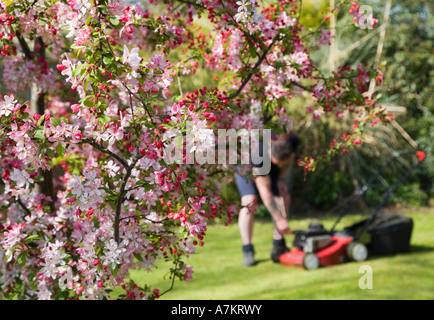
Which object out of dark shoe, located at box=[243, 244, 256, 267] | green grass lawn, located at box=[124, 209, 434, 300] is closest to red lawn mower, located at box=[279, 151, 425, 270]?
green grass lawn, located at box=[124, 209, 434, 300]

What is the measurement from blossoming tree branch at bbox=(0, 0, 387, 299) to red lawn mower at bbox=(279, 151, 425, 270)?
224cm

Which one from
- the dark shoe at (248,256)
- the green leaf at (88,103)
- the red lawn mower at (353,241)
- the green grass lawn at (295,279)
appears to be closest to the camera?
the green leaf at (88,103)

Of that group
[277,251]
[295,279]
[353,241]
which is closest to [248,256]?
[277,251]

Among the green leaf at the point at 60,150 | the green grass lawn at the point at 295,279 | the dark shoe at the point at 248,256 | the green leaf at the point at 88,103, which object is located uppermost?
the green leaf at the point at 88,103

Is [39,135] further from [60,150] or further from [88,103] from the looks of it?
[88,103]

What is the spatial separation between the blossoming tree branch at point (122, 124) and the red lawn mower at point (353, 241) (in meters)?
2.24

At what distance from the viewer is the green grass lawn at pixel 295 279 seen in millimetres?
4277

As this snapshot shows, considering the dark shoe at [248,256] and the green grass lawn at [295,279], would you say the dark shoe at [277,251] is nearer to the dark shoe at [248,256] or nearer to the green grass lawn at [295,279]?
the green grass lawn at [295,279]

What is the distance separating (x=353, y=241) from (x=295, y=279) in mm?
879

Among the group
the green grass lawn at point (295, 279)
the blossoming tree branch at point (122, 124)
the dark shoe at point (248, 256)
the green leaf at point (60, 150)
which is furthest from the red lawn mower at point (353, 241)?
the green leaf at point (60, 150)

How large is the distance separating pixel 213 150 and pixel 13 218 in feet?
3.90

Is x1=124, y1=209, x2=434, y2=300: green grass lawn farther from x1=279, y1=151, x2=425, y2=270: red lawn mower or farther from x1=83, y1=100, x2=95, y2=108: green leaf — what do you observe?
x1=83, y1=100, x2=95, y2=108: green leaf

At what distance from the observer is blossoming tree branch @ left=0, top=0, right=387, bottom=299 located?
1.88m

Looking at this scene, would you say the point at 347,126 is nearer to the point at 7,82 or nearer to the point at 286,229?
the point at 286,229
